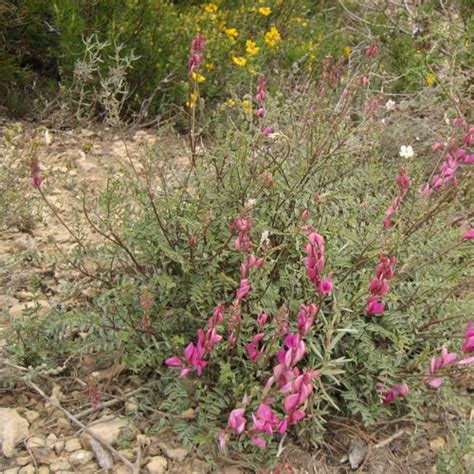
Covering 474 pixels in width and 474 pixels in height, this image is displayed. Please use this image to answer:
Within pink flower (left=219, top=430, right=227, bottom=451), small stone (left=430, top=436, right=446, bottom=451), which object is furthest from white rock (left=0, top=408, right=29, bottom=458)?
small stone (left=430, top=436, right=446, bottom=451)

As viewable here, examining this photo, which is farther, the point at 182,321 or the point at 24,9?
the point at 24,9

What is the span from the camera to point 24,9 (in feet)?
13.2

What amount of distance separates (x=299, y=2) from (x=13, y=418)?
15.7 ft

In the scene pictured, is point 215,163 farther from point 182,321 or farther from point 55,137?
point 55,137

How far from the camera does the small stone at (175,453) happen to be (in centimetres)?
207

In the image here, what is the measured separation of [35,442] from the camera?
6.77ft

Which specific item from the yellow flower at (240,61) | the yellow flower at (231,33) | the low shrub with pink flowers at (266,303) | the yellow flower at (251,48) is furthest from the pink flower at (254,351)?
the yellow flower at (231,33)

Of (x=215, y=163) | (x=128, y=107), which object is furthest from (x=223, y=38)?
(x=215, y=163)

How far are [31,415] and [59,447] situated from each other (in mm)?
175

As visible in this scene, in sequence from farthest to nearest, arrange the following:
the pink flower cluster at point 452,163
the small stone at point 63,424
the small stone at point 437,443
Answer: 1. the pink flower cluster at point 452,163
2. the small stone at point 437,443
3. the small stone at point 63,424

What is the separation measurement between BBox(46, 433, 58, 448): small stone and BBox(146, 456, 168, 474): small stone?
31 centimetres

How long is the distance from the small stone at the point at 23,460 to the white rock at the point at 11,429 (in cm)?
3

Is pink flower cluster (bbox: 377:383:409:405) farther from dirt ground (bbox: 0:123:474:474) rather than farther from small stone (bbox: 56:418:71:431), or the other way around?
small stone (bbox: 56:418:71:431)

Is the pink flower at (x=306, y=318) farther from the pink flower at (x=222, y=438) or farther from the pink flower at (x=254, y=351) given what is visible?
the pink flower at (x=222, y=438)
